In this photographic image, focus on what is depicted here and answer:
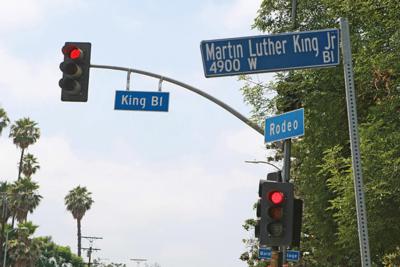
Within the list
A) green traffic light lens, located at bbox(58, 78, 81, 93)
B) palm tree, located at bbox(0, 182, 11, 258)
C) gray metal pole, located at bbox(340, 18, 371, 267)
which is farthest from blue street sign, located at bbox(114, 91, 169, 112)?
palm tree, located at bbox(0, 182, 11, 258)

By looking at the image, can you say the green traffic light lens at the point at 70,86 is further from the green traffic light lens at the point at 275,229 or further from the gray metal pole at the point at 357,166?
the gray metal pole at the point at 357,166

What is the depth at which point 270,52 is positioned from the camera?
8.30m

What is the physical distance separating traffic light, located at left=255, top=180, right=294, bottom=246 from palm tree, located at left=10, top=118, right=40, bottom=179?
216ft

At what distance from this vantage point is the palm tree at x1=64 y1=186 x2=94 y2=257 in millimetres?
81625

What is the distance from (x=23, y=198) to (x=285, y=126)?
6002cm

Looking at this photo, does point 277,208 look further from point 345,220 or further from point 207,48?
point 345,220

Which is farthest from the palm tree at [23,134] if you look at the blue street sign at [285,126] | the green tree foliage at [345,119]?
the blue street sign at [285,126]

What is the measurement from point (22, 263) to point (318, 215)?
43903mm

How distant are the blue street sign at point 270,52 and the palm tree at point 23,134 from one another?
6608 centimetres

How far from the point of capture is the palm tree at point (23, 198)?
216ft

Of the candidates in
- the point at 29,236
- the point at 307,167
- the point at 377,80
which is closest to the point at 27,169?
the point at 29,236

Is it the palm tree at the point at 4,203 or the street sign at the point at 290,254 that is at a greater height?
the palm tree at the point at 4,203

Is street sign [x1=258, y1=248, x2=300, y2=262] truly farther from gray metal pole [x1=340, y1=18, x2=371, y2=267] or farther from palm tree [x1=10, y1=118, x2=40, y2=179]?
palm tree [x1=10, y1=118, x2=40, y2=179]

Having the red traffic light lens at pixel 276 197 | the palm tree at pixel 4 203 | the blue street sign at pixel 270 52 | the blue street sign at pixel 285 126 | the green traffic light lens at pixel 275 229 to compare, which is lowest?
the green traffic light lens at pixel 275 229
